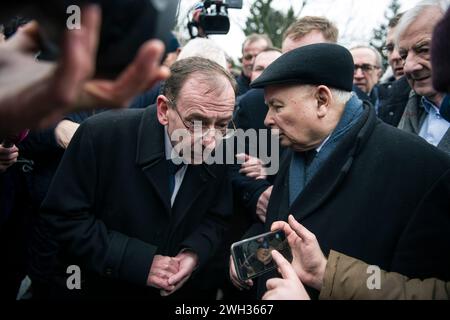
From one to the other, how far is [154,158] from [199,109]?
1.07ft

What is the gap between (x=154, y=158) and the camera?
2.08 metres

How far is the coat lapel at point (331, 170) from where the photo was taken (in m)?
1.84

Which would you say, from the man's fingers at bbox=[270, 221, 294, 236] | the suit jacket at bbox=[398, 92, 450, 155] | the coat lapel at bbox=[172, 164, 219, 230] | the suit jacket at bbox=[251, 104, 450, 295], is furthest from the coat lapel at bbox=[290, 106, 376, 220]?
the suit jacket at bbox=[398, 92, 450, 155]

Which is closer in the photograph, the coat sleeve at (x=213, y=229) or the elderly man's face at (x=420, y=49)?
the coat sleeve at (x=213, y=229)

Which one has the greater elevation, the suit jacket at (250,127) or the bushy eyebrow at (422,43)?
the bushy eyebrow at (422,43)

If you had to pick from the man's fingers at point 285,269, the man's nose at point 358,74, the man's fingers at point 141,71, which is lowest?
the man's nose at point 358,74

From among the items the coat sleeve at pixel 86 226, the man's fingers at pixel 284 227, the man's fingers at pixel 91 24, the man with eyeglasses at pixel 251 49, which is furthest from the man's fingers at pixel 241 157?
the man with eyeglasses at pixel 251 49

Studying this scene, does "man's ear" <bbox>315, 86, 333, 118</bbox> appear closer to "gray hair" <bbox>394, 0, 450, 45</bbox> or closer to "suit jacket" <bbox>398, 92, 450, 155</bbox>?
"gray hair" <bbox>394, 0, 450, 45</bbox>

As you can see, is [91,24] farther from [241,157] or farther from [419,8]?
[419,8]

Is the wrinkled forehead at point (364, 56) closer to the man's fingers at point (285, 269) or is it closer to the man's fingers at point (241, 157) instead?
the man's fingers at point (241, 157)

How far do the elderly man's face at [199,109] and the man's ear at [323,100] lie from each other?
0.48 m

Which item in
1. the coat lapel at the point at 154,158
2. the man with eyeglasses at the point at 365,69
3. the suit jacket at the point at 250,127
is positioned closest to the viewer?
the coat lapel at the point at 154,158

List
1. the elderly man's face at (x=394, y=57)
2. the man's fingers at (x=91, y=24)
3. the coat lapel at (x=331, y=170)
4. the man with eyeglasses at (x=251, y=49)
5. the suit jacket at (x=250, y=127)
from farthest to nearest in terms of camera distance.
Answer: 1. the man with eyeglasses at (x=251, y=49)
2. the elderly man's face at (x=394, y=57)
3. the suit jacket at (x=250, y=127)
4. the coat lapel at (x=331, y=170)
5. the man's fingers at (x=91, y=24)

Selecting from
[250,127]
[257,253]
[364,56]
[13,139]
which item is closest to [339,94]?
[257,253]
